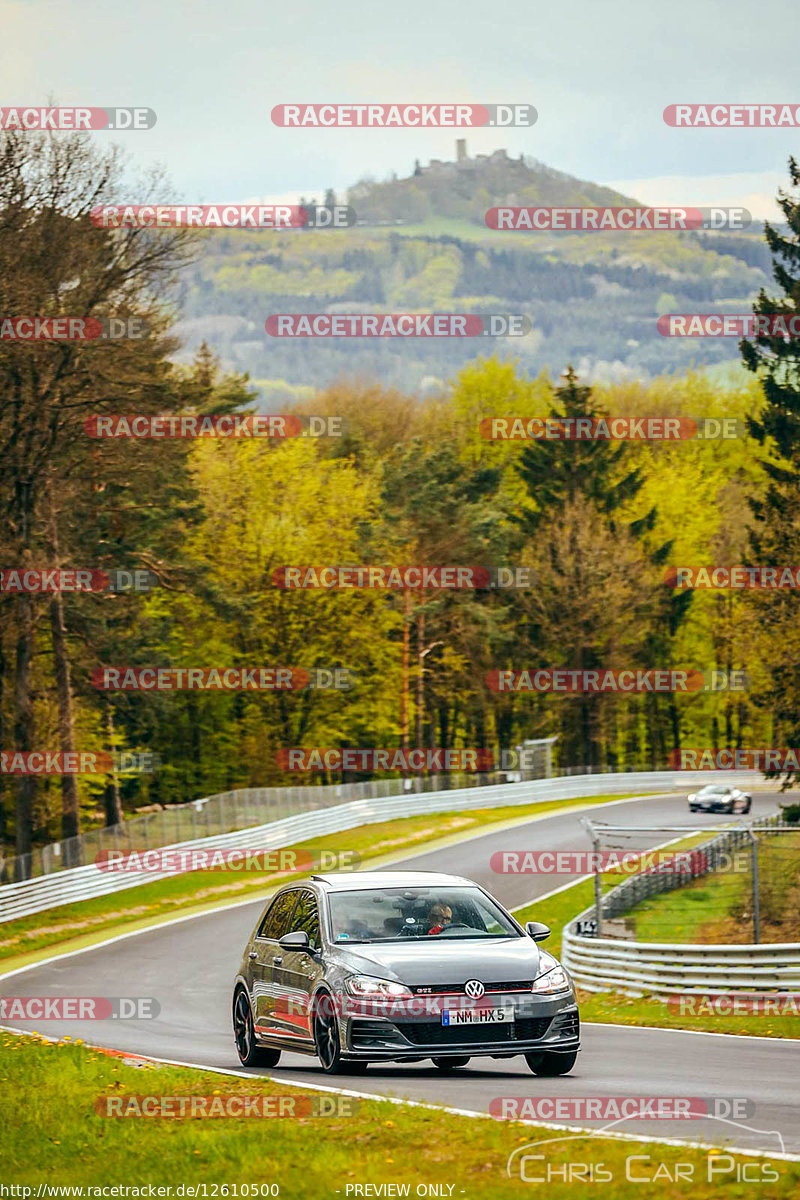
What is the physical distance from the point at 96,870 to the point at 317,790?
43.8 feet

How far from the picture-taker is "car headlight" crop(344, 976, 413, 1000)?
1181 cm

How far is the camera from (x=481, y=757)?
8556 cm

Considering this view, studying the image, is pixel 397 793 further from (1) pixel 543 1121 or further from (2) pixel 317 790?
(1) pixel 543 1121

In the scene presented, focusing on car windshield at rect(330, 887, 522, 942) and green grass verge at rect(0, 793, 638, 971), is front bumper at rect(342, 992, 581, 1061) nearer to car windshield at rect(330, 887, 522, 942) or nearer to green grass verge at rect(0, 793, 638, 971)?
car windshield at rect(330, 887, 522, 942)

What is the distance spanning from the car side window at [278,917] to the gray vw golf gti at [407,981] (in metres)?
0.03

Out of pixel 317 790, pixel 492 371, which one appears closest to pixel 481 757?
pixel 492 371

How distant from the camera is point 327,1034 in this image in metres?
12.4

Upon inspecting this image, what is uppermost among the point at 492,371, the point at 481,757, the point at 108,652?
the point at 492,371

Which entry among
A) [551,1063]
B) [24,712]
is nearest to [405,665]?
[24,712]
